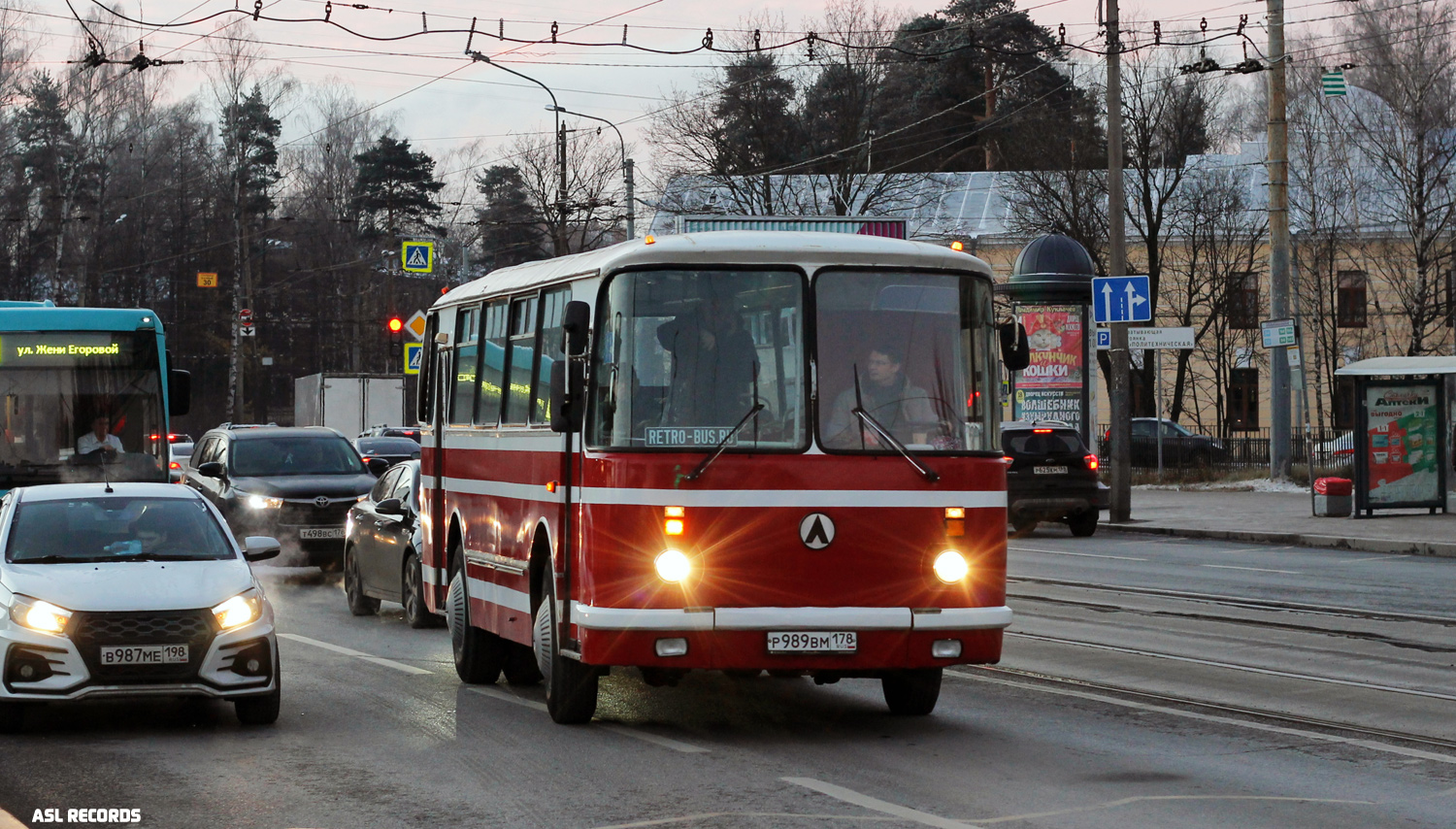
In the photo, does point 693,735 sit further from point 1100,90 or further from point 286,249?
point 286,249

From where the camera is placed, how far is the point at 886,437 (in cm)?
959

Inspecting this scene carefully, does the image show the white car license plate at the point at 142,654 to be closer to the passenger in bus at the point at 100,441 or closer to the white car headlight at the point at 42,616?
the white car headlight at the point at 42,616

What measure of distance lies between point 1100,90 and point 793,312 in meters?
56.6

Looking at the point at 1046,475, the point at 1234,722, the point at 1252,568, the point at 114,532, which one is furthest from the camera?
the point at 1046,475

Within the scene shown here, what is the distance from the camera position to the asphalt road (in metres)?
7.69

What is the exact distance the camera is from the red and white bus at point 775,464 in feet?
30.7

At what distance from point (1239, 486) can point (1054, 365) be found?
793 cm

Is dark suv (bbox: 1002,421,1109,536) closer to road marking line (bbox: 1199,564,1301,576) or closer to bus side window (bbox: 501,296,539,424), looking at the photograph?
road marking line (bbox: 1199,564,1301,576)

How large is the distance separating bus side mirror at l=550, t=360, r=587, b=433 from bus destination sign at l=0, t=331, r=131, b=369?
34.9ft

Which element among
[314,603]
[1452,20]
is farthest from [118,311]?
[1452,20]

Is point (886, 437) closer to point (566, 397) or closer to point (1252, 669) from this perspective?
point (566, 397)

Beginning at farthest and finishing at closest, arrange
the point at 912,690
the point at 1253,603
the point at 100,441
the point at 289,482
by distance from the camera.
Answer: the point at 289,482 < the point at 100,441 < the point at 1253,603 < the point at 912,690

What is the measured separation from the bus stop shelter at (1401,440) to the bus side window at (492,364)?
18.5 metres

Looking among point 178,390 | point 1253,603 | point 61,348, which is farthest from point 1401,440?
point 61,348
